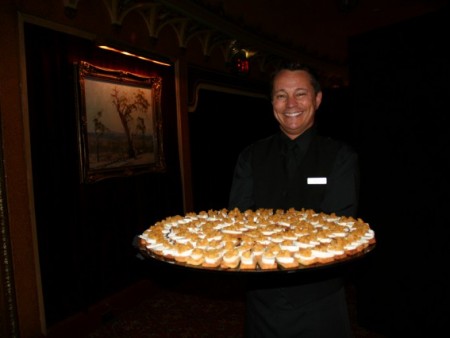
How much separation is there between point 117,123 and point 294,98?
9.18ft

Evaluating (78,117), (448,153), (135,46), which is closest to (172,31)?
(135,46)

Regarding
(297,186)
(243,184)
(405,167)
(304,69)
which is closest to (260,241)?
(297,186)

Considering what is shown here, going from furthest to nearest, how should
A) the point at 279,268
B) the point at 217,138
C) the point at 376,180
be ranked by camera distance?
the point at 217,138, the point at 376,180, the point at 279,268

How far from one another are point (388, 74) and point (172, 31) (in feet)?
10.1

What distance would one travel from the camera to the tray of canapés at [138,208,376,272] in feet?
5.05

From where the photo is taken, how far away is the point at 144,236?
1.97 meters

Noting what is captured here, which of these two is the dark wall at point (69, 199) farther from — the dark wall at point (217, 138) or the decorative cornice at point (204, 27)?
the dark wall at point (217, 138)

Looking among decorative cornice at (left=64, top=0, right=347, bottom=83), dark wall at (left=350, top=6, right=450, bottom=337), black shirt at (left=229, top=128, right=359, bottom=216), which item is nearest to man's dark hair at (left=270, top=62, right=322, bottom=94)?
black shirt at (left=229, top=128, right=359, bottom=216)

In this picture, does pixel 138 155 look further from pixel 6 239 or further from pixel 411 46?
pixel 411 46

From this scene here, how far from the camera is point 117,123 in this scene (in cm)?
428

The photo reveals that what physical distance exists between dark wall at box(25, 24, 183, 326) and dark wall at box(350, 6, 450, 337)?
274cm

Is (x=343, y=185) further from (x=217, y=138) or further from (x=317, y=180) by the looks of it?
(x=217, y=138)

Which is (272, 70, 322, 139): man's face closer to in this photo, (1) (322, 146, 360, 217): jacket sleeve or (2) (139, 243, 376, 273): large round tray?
(1) (322, 146, 360, 217): jacket sleeve

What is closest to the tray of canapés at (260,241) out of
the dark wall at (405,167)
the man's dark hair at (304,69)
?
the man's dark hair at (304,69)
